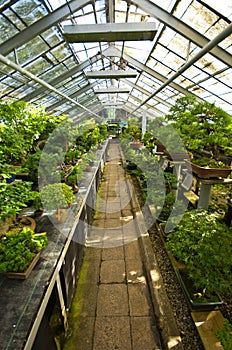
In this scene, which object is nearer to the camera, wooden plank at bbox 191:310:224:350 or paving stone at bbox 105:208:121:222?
wooden plank at bbox 191:310:224:350

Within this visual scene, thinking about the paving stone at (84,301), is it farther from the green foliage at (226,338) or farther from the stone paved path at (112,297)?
the green foliage at (226,338)

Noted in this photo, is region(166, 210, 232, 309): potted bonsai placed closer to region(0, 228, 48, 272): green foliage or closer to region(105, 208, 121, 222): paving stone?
region(0, 228, 48, 272): green foliage

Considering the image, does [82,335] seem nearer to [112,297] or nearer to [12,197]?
[112,297]

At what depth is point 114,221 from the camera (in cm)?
413

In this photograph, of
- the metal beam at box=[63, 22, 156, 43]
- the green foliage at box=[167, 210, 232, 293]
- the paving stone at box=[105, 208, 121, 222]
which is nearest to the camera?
the green foliage at box=[167, 210, 232, 293]

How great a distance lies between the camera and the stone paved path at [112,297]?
74.0 inches

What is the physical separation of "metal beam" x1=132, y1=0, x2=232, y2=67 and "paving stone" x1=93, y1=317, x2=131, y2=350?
4174 millimetres

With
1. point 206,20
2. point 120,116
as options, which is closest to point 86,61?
point 206,20

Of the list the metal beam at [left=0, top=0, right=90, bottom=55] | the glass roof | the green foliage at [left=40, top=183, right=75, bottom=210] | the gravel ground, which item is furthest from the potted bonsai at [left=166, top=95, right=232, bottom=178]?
the metal beam at [left=0, top=0, right=90, bottom=55]

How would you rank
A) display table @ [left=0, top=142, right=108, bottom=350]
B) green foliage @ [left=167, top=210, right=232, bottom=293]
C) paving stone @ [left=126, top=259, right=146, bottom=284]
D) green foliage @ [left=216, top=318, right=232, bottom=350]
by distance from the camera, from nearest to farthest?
display table @ [left=0, top=142, right=108, bottom=350] → green foliage @ [left=216, top=318, right=232, bottom=350] → green foliage @ [left=167, top=210, right=232, bottom=293] → paving stone @ [left=126, top=259, right=146, bottom=284]

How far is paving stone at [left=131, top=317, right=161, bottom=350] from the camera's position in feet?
5.94

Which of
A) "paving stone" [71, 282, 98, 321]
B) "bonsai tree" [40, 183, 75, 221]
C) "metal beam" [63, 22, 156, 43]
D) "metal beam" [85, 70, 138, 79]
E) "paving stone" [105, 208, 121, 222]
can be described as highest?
"metal beam" [85, 70, 138, 79]

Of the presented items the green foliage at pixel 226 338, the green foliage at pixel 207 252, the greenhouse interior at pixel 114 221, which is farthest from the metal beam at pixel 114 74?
the green foliage at pixel 226 338

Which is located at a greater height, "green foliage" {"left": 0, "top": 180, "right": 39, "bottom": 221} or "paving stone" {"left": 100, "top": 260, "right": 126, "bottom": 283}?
"green foliage" {"left": 0, "top": 180, "right": 39, "bottom": 221}
